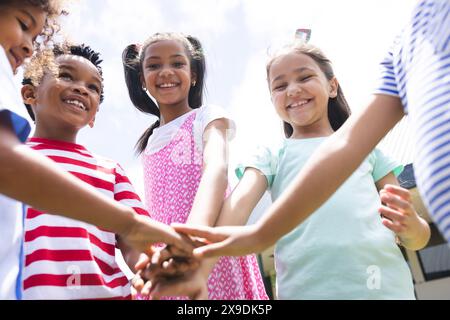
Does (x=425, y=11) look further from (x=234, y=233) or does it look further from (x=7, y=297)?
(x=7, y=297)

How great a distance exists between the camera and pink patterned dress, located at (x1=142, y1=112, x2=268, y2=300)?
1.53 meters

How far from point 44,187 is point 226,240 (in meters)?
0.48

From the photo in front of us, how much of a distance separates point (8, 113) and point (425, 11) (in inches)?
35.7

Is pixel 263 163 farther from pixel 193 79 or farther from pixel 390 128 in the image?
pixel 193 79

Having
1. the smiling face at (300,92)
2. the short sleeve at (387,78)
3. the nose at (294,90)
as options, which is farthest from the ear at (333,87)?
the short sleeve at (387,78)

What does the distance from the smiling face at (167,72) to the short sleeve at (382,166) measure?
860 mm

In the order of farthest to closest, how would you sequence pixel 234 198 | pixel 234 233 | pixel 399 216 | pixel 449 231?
pixel 234 198 < pixel 399 216 < pixel 234 233 < pixel 449 231

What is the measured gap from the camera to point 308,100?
173 centimetres

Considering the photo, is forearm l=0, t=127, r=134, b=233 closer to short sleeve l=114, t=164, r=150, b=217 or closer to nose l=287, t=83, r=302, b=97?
short sleeve l=114, t=164, r=150, b=217

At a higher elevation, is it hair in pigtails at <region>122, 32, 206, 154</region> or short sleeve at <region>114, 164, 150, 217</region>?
hair in pigtails at <region>122, 32, 206, 154</region>

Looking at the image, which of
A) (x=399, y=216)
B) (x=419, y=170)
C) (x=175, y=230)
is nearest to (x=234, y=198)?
(x=175, y=230)

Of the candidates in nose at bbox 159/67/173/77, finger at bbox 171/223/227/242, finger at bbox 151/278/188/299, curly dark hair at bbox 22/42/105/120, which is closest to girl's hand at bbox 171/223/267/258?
finger at bbox 171/223/227/242

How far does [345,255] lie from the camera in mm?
1325

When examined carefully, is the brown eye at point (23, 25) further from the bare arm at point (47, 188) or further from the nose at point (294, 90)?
the nose at point (294, 90)
